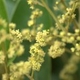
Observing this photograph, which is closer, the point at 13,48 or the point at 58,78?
the point at 13,48

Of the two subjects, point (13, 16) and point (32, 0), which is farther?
point (13, 16)

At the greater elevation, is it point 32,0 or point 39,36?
point 32,0

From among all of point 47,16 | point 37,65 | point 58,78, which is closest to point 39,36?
point 37,65

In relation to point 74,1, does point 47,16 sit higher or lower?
higher

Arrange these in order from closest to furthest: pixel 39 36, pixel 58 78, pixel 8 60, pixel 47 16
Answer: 1. pixel 39 36
2. pixel 8 60
3. pixel 47 16
4. pixel 58 78

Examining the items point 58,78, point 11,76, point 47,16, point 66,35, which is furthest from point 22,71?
point 58,78

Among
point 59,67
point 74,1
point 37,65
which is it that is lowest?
point 37,65

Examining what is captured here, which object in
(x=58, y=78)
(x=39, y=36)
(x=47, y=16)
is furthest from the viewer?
(x=58, y=78)

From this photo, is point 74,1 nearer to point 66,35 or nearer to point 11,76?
point 66,35

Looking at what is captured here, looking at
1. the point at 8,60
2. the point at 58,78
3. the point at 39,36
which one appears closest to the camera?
the point at 39,36
